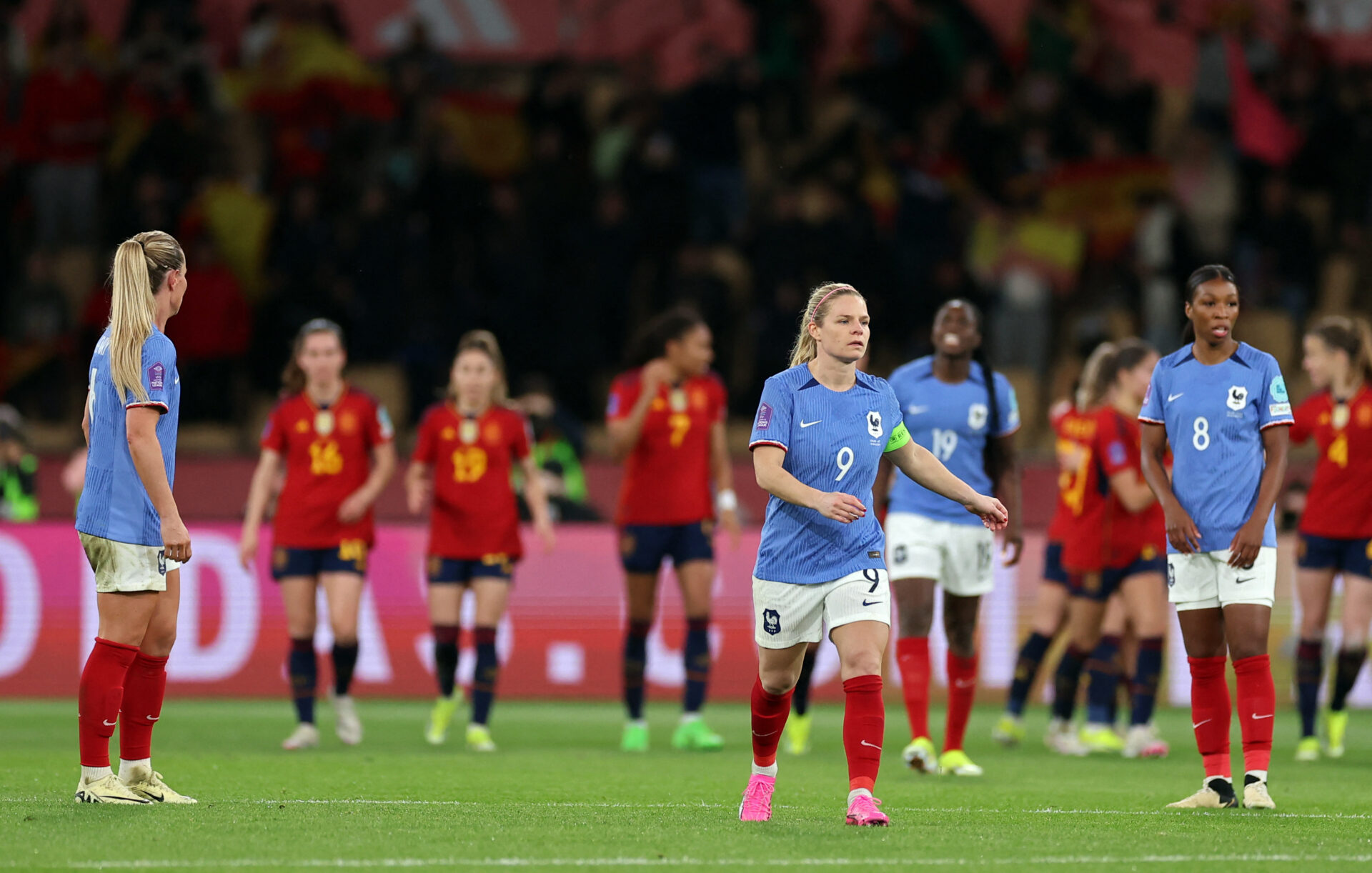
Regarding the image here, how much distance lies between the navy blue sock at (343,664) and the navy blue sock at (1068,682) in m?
4.47

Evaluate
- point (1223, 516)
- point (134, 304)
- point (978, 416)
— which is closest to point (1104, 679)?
point (978, 416)

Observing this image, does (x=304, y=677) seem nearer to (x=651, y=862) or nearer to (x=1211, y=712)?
(x=651, y=862)

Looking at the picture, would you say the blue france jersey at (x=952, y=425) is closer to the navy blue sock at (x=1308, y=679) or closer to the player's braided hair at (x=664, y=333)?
the player's braided hair at (x=664, y=333)

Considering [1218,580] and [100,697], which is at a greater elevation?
[1218,580]

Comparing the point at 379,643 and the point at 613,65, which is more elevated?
the point at 613,65

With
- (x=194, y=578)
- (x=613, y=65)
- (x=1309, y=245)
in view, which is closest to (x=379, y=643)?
(x=194, y=578)

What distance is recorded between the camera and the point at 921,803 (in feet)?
25.5

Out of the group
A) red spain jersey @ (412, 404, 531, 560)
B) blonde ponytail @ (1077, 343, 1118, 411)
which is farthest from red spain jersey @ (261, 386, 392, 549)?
blonde ponytail @ (1077, 343, 1118, 411)

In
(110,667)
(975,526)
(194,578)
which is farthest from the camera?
(194,578)

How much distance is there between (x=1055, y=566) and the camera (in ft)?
37.6

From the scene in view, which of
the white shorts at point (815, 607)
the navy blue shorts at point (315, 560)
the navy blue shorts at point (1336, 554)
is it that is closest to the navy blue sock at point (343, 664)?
the navy blue shorts at point (315, 560)

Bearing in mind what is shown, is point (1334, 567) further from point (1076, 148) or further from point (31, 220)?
point (31, 220)

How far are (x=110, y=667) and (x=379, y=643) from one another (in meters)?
6.97

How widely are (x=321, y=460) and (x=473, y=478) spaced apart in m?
Answer: 0.98
